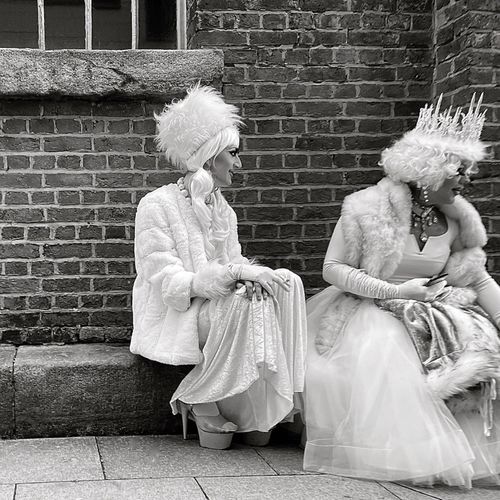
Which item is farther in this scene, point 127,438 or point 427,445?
point 127,438

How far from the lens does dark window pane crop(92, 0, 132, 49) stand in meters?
5.35

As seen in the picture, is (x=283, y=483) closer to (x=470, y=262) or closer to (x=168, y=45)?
(x=470, y=262)

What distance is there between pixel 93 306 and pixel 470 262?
6.94 ft

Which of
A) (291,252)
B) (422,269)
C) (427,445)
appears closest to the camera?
(427,445)

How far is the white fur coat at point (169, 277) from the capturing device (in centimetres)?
429

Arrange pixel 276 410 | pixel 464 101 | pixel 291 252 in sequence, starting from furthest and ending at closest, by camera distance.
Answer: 1. pixel 291 252
2. pixel 464 101
3. pixel 276 410

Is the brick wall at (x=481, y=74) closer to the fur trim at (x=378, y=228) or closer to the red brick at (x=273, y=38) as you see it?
the fur trim at (x=378, y=228)

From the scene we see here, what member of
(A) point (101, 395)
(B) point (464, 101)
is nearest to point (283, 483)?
(A) point (101, 395)

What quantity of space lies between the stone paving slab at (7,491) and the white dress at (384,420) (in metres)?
1.30

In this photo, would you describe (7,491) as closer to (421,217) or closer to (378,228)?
(378,228)

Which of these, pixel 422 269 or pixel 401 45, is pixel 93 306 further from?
pixel 401 45

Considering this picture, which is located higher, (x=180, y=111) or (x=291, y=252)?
(x=180, y=111)

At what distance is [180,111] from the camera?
14.8 ft

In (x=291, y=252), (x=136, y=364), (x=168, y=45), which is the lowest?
(x=136, y=364)
